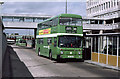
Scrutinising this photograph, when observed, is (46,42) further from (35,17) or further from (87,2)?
(87,2)

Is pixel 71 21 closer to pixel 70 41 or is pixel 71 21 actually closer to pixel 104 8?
pixel 70 41

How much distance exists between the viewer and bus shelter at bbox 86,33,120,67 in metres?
18.1

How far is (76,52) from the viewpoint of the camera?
20500mm

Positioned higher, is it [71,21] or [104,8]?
[104,8]

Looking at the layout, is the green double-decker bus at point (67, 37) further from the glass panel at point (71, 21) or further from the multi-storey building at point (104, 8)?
the multi-storey building at point (104, 8)

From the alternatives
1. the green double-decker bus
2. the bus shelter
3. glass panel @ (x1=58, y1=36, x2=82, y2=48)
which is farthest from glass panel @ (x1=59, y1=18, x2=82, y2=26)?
the bus shelter

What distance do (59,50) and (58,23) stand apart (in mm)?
2387

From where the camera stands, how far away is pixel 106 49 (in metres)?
20.6

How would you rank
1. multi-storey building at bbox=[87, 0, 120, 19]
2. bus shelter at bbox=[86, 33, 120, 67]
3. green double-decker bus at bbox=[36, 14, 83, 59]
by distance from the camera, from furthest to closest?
1. multi-storey building at bbox=[87, 0, 120, 19]
2. green double-decker bus at bbox=[36, 14, 83, 59]
3. bus shelter at bbox=[86, 33, 120, 67]

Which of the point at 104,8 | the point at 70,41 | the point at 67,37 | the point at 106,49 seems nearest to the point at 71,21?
the point at 67,37

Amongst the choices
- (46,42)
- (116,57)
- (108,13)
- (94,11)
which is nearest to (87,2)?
(94,11)

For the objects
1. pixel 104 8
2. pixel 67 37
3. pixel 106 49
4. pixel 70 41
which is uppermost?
pixel 104 8

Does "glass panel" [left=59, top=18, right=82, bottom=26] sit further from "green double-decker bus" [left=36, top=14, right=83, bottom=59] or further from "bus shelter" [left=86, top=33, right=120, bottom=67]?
"bus shelter" [left=86, top=33, right=120, bottom=67]

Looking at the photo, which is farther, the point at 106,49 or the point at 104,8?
the point at 104,8
